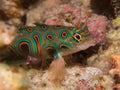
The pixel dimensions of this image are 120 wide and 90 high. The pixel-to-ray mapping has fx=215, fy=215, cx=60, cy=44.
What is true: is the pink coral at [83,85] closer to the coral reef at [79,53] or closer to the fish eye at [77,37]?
the coral reef at [79,53]

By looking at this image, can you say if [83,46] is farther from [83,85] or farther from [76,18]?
[76,18]

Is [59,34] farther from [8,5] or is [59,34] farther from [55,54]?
[8,5]

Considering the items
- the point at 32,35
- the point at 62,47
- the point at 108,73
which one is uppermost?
the point at 32,35

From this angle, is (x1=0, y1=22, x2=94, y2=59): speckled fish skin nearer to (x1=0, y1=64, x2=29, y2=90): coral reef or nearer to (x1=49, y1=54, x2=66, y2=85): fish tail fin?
(x1=49, y1=54, x2=66, y2=85): fish tail fin

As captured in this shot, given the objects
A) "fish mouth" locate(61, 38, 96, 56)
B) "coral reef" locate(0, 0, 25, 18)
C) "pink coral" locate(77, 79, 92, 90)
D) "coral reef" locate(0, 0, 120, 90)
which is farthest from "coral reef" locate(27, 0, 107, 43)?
"pink coral" locate(77, 79, 92, 90)

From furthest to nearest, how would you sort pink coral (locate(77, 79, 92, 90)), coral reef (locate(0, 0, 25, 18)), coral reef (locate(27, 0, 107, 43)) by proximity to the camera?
coral reef (locate(0, 0, 25, 18)), coral reef (locate(27, 0, 107, 43)), pink coral (locate(77, 79, 92, 90))

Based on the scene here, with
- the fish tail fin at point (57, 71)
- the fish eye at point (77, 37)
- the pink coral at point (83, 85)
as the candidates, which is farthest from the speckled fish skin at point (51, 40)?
the pink coral at point (83, 85)

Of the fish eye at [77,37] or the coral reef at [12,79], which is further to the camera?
the fish eye at [77,37]

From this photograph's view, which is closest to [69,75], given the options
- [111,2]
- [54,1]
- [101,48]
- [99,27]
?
[101,48]
